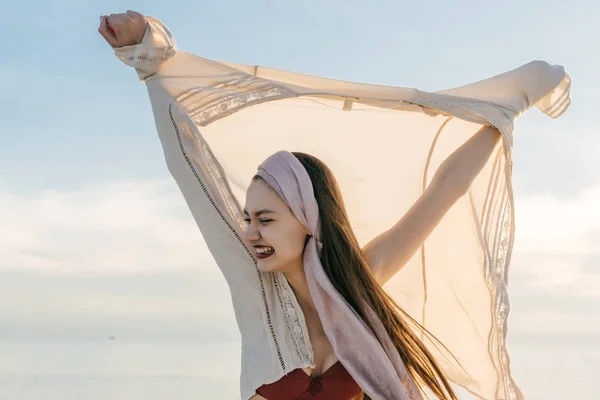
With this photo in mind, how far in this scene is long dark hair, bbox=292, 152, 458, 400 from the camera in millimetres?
3139

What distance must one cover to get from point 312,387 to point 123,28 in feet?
4.35

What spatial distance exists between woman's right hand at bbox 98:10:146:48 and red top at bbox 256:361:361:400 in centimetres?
122

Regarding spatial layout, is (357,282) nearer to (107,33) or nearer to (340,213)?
(340,213)

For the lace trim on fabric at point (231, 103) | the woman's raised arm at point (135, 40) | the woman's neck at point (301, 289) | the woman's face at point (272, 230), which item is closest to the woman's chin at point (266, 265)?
the woman's face at point (272, 230)

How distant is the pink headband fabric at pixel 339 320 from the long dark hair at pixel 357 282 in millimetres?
29

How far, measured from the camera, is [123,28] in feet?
10.6

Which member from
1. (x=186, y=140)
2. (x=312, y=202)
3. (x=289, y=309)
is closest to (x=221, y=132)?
(x=186, y=140)

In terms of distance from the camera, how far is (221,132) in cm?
336

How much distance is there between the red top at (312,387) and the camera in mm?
3092

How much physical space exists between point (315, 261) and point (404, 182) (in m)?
0.62

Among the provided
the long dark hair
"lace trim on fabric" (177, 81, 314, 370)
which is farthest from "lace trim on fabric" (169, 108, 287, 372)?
the long dark hair

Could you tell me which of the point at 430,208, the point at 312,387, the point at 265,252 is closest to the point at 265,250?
the point at 265,252

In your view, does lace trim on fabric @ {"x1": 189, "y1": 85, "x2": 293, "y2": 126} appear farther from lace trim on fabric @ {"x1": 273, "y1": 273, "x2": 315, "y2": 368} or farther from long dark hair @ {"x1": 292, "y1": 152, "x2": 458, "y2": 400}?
lace trim on fabric @ {"x1": 273, "y1": 273, "x2": 315, "y2": 368}

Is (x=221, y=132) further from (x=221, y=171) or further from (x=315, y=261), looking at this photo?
(x=315, y=261)
